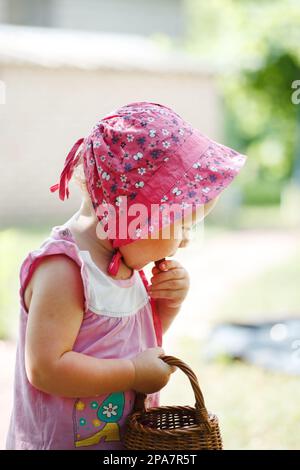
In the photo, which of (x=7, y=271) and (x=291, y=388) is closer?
(x=291, y=388)

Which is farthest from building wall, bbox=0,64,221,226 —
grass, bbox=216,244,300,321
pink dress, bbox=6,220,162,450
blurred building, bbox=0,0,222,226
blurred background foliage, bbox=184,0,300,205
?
pink dress, bbox=6,220,162,450

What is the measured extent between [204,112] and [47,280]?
13.6 m

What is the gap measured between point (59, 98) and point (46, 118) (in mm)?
561

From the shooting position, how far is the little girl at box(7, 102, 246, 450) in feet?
6.10

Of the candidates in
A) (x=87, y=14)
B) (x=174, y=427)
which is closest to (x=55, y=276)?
(x=174, y=427)

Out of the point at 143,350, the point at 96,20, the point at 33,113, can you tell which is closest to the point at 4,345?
the point at 143,350

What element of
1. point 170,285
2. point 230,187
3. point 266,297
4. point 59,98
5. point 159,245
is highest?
point 59,98

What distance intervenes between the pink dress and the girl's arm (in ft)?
0.12

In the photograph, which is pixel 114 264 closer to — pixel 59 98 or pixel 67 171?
pixel 67 171

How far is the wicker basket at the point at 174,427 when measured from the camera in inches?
74.3

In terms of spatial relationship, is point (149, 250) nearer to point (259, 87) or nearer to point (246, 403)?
point (246, 403)

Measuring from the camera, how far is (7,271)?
18.9ft

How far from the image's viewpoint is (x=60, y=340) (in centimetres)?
184

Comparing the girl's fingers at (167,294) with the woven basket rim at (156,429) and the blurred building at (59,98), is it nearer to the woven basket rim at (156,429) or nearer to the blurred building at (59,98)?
the woven basket rim at (156,429)
